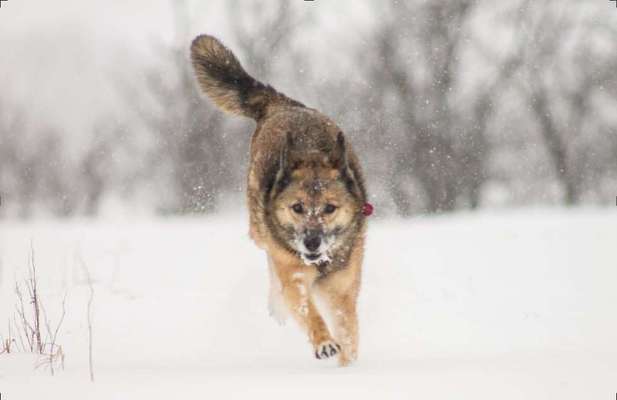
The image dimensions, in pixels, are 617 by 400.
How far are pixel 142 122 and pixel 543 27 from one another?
502 inches

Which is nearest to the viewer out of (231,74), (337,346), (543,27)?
(337,346)

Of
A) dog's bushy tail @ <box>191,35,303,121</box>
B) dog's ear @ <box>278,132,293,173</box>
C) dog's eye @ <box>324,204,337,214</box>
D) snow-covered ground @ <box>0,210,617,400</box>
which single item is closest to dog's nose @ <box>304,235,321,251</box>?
dog's eye @ <box>324,204,337,214</box>

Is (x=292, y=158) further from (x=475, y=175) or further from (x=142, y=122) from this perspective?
(x=142, y=122)

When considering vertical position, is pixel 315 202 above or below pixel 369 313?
above

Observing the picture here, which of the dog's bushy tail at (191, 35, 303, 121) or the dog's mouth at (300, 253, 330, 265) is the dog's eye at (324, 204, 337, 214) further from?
the dog's bushy tail at (191, 35, 303, 121)

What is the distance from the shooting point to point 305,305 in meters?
5.39

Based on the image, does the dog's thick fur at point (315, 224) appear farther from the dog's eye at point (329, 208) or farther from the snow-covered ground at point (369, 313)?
the snow-covered ground at point (369, 313)

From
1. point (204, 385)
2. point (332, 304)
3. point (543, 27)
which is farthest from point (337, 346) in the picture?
point (543, 27)

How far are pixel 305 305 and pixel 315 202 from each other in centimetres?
73

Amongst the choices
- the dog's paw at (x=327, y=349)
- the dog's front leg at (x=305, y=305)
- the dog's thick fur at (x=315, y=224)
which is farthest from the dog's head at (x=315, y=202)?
the dog's paw at (x=327, y=349)

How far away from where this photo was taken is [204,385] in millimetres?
3979

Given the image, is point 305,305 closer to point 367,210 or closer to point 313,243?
point 313,243

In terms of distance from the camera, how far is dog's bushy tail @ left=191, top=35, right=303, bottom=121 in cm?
760

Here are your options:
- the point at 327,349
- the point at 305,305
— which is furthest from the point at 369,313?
the point at 327,349
